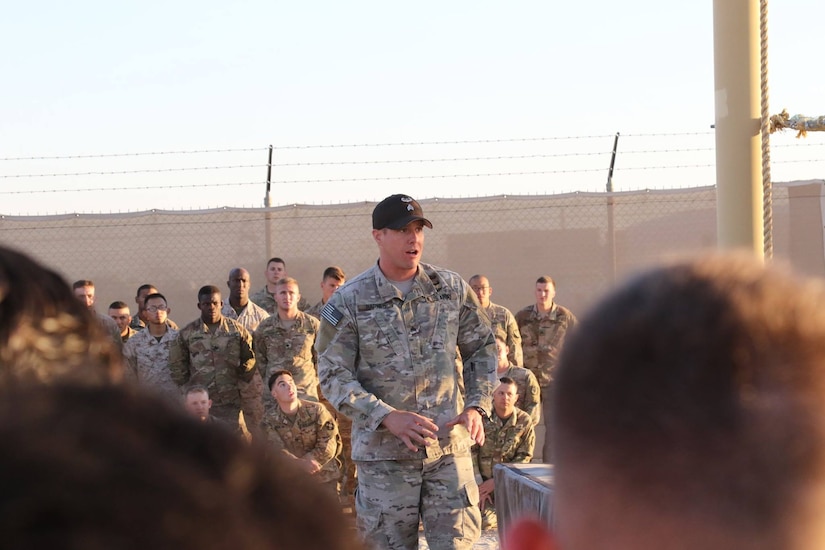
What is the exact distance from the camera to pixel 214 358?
28.6 ft

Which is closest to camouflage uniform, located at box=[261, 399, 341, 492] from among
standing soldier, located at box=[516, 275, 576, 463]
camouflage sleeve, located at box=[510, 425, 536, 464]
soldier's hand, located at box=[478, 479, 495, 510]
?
soldier's hand, located at box=[478, 479, 495, 510]

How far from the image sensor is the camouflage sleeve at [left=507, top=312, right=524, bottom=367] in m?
9.35

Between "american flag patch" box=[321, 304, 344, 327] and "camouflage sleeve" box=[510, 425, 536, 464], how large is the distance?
349 cm

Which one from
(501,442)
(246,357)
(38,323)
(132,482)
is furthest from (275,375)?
(132,482)

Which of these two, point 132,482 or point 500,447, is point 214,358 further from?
point 132,482

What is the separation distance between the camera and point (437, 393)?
187 inches

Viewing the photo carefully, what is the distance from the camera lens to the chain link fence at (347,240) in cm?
1092

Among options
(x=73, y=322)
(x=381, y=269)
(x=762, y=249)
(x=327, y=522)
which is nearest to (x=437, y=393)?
(x=381, y=269)

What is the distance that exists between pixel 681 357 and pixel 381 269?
13.4ft

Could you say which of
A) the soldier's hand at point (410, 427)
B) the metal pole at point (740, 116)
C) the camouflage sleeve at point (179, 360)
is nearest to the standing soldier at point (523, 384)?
the camouflage sleeve at point (179, 360)

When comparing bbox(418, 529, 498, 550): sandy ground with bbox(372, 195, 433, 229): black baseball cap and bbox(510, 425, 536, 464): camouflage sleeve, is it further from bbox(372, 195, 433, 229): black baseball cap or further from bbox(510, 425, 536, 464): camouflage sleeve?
bbox(372, 195, 433, 229): black baseball cap

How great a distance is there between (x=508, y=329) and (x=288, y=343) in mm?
1966

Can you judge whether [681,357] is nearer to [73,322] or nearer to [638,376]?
[638,376]

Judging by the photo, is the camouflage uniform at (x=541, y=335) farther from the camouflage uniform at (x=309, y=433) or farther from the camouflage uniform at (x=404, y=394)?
the camouflage uniform at (x=404, y=394)
